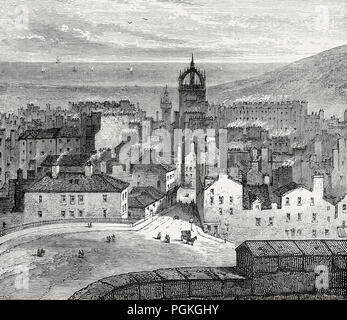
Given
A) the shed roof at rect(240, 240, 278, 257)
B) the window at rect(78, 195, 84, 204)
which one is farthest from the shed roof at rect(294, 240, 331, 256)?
the window at rect(78, 195, 84, 204)

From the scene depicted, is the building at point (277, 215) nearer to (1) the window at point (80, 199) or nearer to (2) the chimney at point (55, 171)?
(1) the window at point (80, 199)

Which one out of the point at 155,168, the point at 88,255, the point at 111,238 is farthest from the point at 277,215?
the point at 88,255

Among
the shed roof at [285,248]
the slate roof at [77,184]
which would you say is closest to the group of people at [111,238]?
the slate roof at [77,184]

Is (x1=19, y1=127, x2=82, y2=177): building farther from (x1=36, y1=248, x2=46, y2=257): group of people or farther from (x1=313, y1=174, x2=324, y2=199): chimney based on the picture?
(x1=313, y1=174, x2=324, y2=199): chimney

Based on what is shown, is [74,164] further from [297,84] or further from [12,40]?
[297,84]

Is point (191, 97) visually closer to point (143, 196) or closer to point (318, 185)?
point (143, 196)

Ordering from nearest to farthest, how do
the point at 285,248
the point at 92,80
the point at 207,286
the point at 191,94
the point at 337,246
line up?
the point at 207,286 → the point at 285,248 → the point at 337,246 → the point at 92,80 → the point at 191,94
